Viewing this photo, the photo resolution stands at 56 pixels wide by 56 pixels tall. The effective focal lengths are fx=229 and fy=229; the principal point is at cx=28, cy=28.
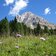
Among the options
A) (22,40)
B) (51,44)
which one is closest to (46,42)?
(51,44)

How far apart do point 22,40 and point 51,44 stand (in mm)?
1921

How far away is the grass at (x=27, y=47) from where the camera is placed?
1205 cm

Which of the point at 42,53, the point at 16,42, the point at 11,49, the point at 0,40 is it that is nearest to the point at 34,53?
the point at 42,53

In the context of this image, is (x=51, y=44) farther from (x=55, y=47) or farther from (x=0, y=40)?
(x=0, y=40)

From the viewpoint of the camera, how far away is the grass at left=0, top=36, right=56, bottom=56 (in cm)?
1205

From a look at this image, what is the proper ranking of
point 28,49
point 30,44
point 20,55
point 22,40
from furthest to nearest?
point 22,40 → point 30,44 → point 28,49 → point 20,55

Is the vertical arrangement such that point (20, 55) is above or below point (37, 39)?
below

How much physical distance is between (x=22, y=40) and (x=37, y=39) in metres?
1.02

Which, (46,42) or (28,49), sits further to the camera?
(46,42)

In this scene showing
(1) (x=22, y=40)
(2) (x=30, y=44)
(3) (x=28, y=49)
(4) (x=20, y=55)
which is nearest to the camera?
(4) (x=20, y=55)

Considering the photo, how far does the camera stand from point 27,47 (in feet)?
42.4

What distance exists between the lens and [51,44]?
1377cm

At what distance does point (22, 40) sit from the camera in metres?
14.5

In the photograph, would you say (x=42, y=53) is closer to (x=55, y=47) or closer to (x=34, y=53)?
(x=34, y=53)
